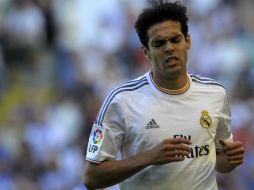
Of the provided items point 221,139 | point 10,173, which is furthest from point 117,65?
point 221,139

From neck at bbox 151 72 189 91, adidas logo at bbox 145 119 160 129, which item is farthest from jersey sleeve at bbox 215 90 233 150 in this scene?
adidas logo at bbox 145 119 160 129

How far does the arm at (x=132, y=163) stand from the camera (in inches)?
235

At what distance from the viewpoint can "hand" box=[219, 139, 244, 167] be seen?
6434 millimetres

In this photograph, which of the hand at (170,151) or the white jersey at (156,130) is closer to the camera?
the hand at (170,151)

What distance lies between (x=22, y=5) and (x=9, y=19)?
402 mm

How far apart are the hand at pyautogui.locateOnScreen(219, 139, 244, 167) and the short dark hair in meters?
0.77

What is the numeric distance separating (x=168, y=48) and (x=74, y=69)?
894cm

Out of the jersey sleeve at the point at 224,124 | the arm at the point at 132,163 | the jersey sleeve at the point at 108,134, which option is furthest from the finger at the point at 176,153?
the jersey sleeve at the point at 224,124

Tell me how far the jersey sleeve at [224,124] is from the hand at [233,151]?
19 cm

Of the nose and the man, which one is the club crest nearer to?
the man

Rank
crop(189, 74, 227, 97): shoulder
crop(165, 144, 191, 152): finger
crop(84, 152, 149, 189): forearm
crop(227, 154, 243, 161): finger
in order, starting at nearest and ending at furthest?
crop(165, 144, 191, 152): finger → crop(84, 152, 149, 189): forearm → crop(227, 154, 243, 161): finger → crop(189, 74, 227, 97): shoulder

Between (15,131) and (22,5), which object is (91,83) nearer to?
(15,131)

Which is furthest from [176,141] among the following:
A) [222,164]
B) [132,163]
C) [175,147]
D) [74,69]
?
[74,69]

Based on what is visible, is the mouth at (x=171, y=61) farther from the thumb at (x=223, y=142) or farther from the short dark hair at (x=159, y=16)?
the thumb at (x=223, y=142)
